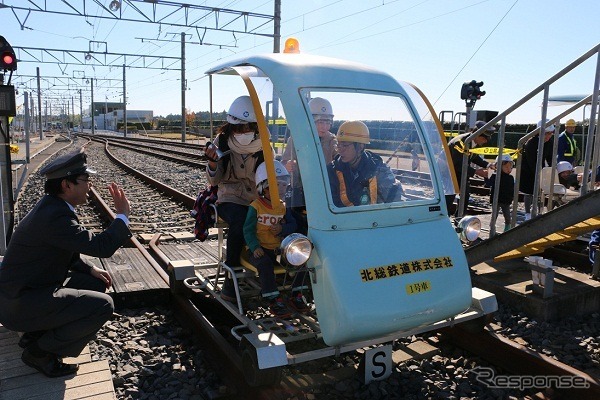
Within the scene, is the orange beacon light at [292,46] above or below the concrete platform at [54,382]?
above

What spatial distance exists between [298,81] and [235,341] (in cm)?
228

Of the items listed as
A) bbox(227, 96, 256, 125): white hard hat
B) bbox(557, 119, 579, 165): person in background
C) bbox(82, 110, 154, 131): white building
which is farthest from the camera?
bbox(82, 110, 154, 131): white building

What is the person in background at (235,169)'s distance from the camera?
428cm

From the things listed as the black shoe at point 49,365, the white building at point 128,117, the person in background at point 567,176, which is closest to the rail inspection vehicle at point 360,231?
the black shoe at point 49,365

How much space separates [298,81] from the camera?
355cm

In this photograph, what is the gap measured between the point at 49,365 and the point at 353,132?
106 inches

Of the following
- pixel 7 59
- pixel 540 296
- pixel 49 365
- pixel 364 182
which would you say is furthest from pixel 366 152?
pixel 7 59

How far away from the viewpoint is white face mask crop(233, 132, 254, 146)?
4.31 meters

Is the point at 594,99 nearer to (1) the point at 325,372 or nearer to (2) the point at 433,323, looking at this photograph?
(2) the point at 433,323

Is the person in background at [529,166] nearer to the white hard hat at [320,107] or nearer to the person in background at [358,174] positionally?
the person in background at [358,174]

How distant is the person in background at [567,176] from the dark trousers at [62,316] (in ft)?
20.5

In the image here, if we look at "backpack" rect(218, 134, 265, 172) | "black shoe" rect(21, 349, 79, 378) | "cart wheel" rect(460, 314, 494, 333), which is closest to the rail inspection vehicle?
"cart wheel" rect(460, 314, 494, 333)

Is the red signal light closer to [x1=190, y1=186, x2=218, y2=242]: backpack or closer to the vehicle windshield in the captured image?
[x1=190, y1=186, x2=218, y2=242]: backpack

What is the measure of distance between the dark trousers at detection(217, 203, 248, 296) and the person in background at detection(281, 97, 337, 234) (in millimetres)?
780
